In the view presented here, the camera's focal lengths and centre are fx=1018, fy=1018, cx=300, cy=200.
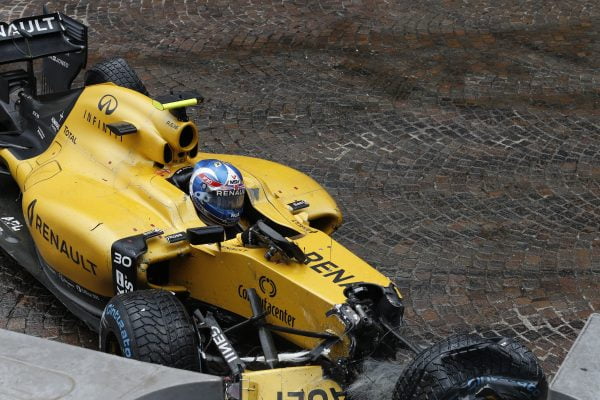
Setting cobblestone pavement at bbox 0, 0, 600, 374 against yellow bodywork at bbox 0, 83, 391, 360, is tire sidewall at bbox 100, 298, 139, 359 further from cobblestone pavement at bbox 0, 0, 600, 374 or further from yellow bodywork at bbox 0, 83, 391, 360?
cobblestone pavement at bbox 0, 0, 600, 374

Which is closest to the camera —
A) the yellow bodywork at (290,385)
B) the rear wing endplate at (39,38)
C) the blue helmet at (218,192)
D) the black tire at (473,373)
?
the black tire at (473,373)

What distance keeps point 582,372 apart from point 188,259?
347 centimetres

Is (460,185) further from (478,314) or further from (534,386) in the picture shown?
(534,386)

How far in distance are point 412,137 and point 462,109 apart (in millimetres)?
977

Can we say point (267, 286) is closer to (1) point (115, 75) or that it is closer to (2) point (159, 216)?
(2) point (159, 216)

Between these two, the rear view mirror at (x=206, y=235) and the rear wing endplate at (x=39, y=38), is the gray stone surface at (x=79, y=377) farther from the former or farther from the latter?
the rear wing endplate at (x=39, y=38)

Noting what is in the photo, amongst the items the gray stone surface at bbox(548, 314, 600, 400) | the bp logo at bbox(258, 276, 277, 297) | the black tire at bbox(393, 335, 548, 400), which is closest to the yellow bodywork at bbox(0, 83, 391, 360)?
the bp logo at bbox(258, 276, 277, 297)

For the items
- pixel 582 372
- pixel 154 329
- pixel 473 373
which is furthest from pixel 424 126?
pixel 582 372

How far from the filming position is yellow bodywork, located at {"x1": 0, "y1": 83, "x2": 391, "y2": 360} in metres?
6.16

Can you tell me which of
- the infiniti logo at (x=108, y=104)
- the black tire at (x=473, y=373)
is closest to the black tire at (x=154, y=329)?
the black tire at (x=473, y=373)

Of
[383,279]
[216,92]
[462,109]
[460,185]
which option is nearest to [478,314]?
[383,279]

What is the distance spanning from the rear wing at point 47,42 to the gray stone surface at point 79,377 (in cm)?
504

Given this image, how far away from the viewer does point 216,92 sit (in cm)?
1126

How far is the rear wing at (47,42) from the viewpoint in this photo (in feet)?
27.3
